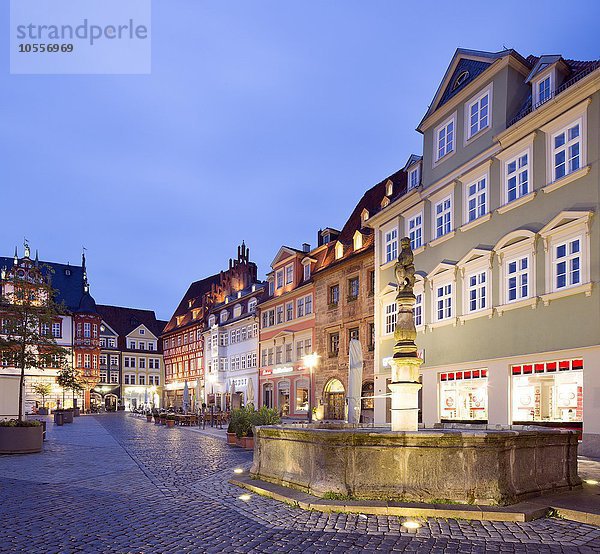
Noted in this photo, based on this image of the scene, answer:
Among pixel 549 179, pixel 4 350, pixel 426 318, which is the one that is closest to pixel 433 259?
pixel 426 318

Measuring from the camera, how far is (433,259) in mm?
25281

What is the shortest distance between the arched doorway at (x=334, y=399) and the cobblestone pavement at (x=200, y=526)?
2336 cm

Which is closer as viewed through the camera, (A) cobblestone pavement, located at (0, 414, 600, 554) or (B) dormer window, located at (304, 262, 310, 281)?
(A) cobblestone pavement, located at (0, 414, 600, 554)

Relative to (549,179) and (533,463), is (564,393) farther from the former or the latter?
(533,463)

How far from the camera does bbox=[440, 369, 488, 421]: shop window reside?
21.8 m

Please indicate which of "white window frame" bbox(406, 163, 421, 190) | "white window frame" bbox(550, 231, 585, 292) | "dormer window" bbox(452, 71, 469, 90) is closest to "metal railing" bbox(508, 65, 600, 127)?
"dormer window" bbox(452, 71, 469, 90)

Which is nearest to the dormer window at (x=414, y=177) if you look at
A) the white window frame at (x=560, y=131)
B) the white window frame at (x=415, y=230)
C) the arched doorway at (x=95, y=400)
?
the white window frame at (x=415, y=230)

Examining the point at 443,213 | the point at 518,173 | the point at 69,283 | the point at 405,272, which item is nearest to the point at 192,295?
the point at 69,283

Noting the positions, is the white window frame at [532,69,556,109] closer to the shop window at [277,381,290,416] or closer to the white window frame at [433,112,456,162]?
the white window frame at [433,112,456,162]

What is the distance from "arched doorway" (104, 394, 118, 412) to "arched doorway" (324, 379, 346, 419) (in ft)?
158

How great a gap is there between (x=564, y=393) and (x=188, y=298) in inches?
2398

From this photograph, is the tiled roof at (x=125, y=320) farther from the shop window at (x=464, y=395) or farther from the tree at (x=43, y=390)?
the shop window at (x=464, y=395)

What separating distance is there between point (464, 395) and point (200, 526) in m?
16.4

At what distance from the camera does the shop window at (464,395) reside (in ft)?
71.5
